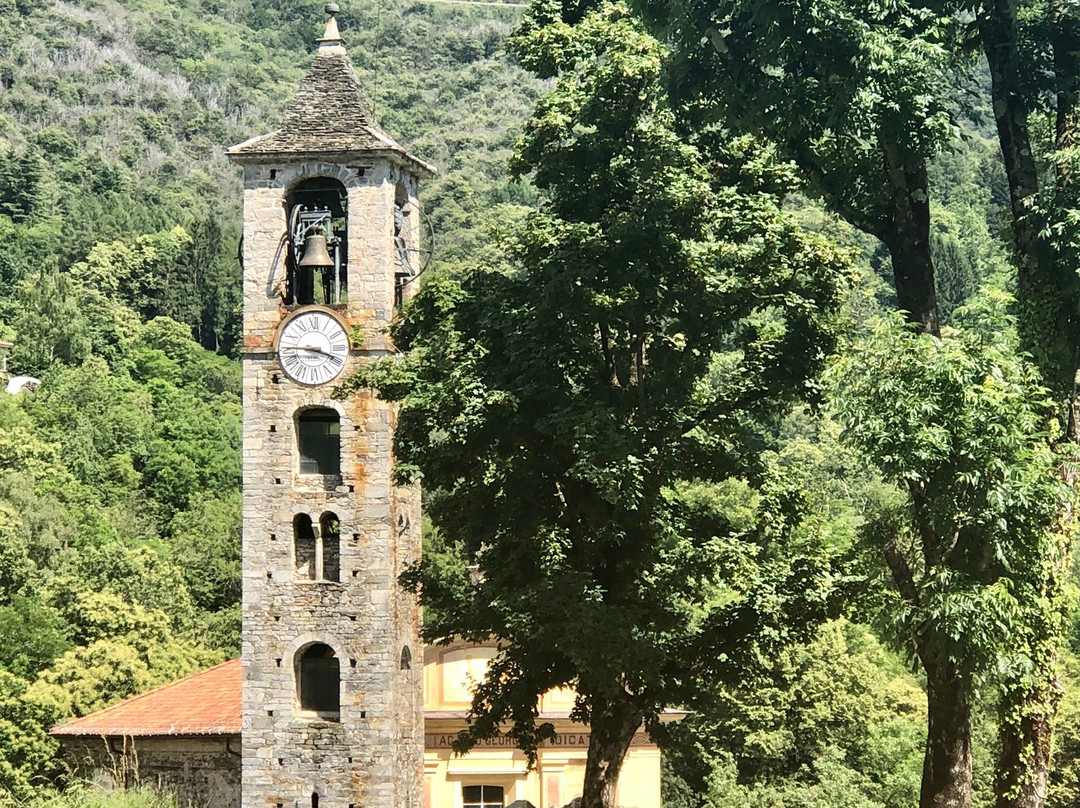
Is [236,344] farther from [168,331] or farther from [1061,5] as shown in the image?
[1061,5]

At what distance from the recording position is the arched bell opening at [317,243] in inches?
1326

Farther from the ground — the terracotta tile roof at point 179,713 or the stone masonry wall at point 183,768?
the terracotta tile roof at point 179,713

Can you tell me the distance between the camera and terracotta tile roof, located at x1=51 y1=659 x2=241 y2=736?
116ft

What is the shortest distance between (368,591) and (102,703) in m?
14.3

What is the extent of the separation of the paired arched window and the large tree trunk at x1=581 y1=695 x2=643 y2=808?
9840mm

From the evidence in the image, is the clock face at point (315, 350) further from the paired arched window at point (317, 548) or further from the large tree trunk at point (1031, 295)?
the large tree trunk at point (1031, 295)

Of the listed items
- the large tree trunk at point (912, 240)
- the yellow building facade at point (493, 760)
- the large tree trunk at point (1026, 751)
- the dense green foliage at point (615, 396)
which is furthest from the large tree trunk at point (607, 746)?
the yellow building facade at point (493, 760)

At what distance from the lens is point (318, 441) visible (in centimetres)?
3369

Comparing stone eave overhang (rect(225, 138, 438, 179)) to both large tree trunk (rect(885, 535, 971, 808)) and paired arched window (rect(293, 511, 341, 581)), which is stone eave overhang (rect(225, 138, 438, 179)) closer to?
paired arched window (rect(293, 511, 341, 581))

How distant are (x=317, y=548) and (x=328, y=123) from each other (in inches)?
314

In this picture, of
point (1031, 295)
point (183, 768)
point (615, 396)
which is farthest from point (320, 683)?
point (1031, 295)

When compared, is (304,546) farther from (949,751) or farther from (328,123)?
(949,751)

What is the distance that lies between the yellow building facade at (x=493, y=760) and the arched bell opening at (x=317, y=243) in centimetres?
864

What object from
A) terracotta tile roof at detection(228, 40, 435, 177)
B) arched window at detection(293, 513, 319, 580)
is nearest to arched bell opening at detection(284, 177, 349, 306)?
terracotta tile roof at detection(228, 40, 435, 177)
